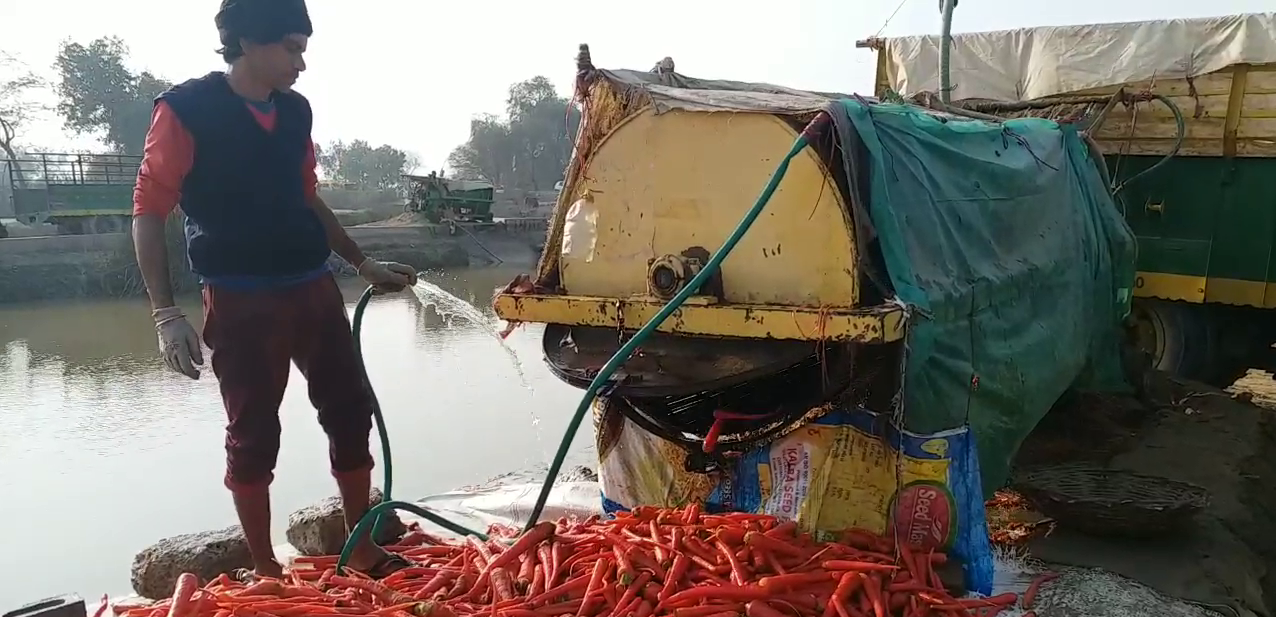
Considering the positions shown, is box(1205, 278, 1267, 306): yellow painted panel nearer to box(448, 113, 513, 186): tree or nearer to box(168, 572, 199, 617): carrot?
box(168, 572, 199, 617): carrot

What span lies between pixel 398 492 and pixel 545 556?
12.1 ft

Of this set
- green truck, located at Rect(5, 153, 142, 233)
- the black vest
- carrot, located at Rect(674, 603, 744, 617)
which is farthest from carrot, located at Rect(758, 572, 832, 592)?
green truck, located at Rect(5, 153, 142, 233)

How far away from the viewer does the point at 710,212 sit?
3242 millimetres

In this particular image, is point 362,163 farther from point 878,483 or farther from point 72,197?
point 878,483

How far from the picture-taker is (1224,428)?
18.1ft

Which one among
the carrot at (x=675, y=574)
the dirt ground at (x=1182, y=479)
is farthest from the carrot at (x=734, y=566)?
the dirt ground at (x=1182, y=479)

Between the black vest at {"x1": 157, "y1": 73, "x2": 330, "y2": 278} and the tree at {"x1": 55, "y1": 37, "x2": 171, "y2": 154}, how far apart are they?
34631 millimetres

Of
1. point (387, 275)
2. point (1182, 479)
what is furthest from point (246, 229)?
point (1182, 479)

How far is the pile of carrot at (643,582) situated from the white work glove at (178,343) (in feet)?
2.13

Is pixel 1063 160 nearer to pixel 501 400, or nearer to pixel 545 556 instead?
pixel 545 556

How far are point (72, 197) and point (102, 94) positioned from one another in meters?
12.5

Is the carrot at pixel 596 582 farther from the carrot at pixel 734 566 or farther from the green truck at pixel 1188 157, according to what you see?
the green truck at pixel 1188 157

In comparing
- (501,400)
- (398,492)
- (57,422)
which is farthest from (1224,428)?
(57,422)

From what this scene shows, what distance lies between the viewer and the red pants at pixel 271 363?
302cm
